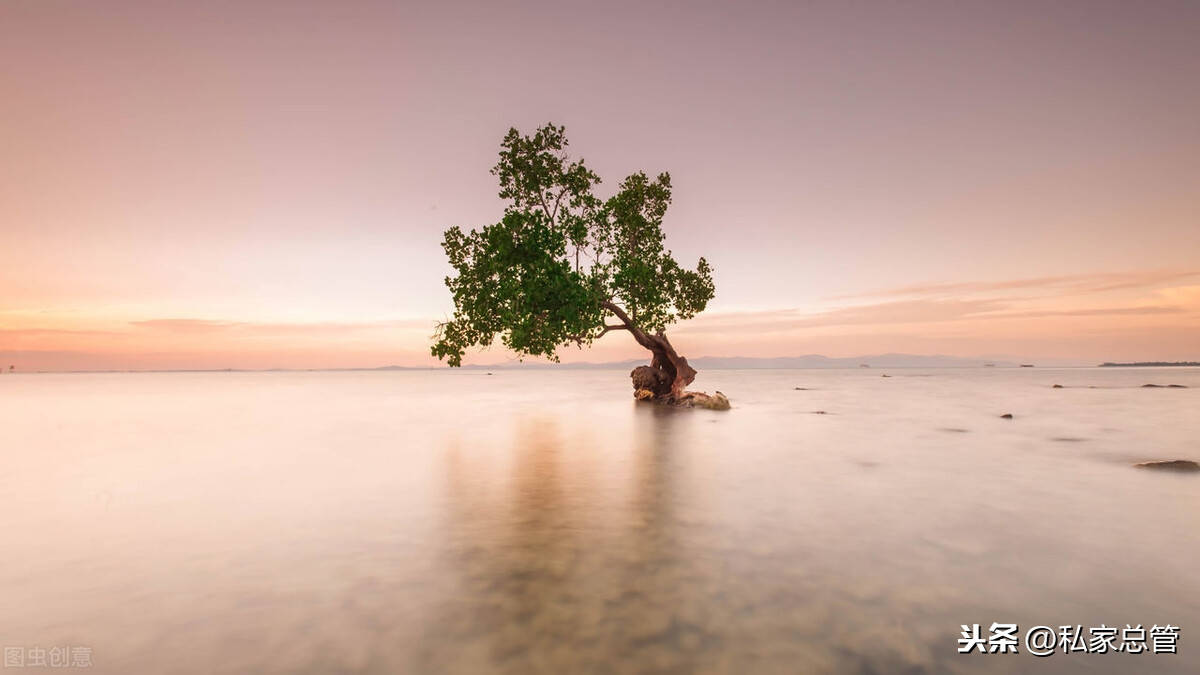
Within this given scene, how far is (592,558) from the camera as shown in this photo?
325 inches

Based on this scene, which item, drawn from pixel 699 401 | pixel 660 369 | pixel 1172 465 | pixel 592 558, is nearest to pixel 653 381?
pixel 660 369

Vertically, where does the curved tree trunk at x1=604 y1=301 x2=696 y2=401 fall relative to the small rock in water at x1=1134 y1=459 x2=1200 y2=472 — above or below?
above

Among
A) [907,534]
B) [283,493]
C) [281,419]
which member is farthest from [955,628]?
[281,419]

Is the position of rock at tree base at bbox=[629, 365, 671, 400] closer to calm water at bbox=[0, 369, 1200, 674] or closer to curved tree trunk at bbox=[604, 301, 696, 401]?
curved tree trunk at bbox=[604, 301, 696, 401]

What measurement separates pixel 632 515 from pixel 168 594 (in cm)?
748

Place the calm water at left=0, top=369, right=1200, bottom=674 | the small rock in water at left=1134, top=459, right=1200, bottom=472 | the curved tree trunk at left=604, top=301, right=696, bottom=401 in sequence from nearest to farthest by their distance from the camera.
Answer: the calm water at left=0, top=369, right=1200, bottom=674
the small rock in water at left=1134, top=459, right=1200, bottom=472
the curved tree trunk at left=604, top=301, right=696, bottom=401

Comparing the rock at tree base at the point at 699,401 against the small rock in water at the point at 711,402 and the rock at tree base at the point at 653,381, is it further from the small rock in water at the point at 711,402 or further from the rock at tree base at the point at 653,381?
the rock at tree base at the point at 653,381

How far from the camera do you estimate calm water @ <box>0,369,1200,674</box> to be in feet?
18.0

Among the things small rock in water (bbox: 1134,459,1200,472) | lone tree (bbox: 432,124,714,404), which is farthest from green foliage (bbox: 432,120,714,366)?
small rock in water (bbox: 1134,459,1200,472)

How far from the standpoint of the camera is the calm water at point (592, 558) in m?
5.47

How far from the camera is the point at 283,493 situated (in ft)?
43.9

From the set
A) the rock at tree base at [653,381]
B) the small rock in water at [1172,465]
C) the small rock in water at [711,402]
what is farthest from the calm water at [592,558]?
the rock at tree base at [653,381]

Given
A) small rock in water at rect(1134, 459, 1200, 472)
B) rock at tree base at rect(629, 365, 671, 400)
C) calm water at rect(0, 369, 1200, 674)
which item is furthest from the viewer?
rock at tree base at rect(629, 365, 671, 400)

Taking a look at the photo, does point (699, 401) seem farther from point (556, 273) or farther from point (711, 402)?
point (556, 273)
